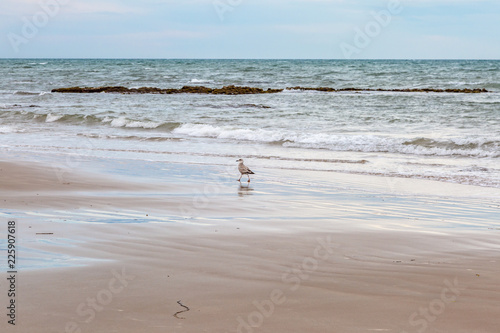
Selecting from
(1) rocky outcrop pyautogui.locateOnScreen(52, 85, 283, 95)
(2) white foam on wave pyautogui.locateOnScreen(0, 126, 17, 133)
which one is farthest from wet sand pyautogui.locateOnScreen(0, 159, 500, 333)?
(1) rocky outcrop pyautogui.locateOnScreen(52, 85, 283, 95)

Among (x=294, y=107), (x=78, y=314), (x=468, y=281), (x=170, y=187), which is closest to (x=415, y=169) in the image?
(x=170, y=187)

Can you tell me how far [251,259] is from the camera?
5.19 metres

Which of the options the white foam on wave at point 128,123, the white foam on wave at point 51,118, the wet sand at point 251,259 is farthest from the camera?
the white foam on wave at point 51,118

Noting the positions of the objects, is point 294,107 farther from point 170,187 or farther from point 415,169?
point 170,187

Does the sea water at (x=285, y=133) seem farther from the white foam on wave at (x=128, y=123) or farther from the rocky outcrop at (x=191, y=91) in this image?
the rocky outcrop at (x=191, y=91)

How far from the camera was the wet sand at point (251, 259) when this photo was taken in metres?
3.76

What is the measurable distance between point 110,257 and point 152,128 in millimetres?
17424

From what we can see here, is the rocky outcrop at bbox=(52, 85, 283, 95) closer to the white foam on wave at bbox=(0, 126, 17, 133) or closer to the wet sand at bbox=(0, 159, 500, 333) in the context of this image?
the white foam on wave at bbox=(0, 126, 17, 133)

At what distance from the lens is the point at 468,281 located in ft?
15.4

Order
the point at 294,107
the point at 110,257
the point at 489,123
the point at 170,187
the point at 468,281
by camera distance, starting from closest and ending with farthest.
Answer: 1. the point at 468,281
2. the point at 110,257
3. the point at 170,187
4. the point at 489,123
5. the point at 294,107

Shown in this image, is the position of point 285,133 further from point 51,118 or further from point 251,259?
point 251,259

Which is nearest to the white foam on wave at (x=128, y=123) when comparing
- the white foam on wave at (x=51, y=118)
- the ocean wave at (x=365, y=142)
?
the white foam on wave at (x=51, y=118)

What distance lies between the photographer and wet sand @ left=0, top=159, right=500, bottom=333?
3.76m

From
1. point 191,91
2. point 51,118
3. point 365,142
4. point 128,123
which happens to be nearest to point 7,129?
point 51,118
